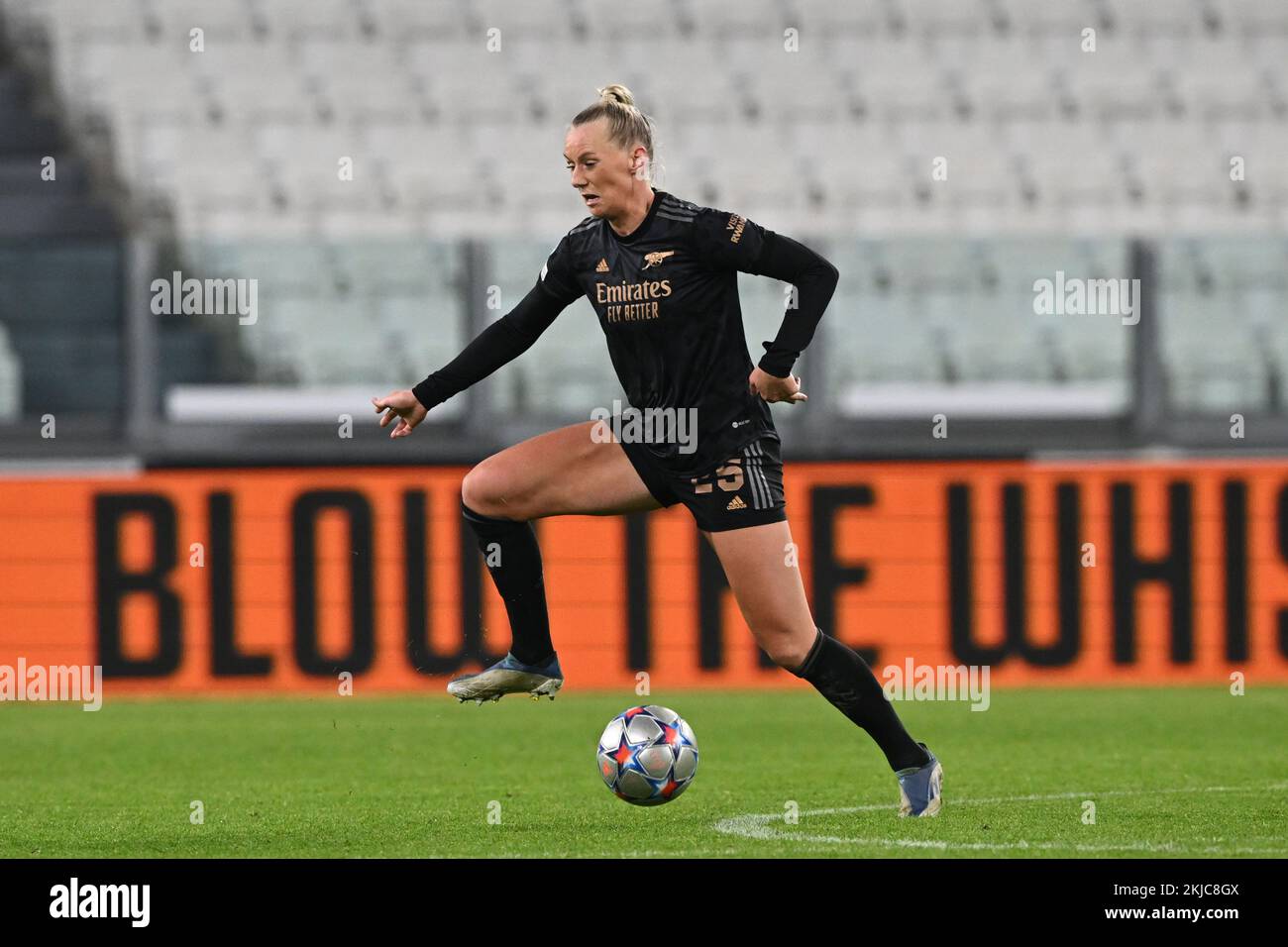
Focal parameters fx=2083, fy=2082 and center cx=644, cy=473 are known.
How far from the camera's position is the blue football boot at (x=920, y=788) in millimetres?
5895

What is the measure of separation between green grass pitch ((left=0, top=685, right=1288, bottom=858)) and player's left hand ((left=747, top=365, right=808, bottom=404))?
47.1 inches

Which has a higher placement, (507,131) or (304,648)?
(507,131)

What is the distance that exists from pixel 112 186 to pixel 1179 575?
730 cm

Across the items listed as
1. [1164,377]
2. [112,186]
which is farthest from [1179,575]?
[112,186]

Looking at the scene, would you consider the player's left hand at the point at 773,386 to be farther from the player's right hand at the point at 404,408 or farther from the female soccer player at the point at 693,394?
the player's right hand at the point at 404,408

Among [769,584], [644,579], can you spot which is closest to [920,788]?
[769,584]

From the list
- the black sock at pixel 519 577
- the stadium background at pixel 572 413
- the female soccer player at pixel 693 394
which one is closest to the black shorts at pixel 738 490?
the female soccer player at pixel 693 394

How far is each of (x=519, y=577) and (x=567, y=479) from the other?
0.38m

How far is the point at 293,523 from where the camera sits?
1099cm

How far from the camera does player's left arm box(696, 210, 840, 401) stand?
566 centimetres

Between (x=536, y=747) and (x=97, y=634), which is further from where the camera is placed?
(x=97, y=634)

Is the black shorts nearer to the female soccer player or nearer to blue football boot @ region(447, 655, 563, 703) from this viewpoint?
the female soccer player

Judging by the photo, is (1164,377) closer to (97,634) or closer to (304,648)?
(304,648)

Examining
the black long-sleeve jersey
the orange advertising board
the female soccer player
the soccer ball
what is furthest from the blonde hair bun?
the orange advertising board
